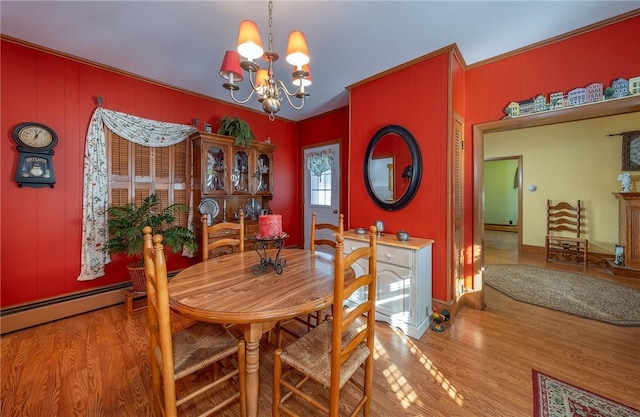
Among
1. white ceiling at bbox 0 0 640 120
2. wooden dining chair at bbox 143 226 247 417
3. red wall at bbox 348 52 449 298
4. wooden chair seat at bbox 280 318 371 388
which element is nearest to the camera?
wooden dining chair at bbox 143 226 247 417

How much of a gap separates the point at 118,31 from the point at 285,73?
153 centimetres

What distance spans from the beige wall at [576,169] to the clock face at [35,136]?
23.4 ft

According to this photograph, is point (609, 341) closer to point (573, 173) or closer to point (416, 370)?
point (416, 370)

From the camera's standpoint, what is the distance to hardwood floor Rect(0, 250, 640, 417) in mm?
1513

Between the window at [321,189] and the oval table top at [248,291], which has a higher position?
the window at [321,189]

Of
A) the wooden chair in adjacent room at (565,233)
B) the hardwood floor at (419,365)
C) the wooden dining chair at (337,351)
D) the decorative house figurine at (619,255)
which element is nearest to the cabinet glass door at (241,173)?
the hardwood floor at (419,365)

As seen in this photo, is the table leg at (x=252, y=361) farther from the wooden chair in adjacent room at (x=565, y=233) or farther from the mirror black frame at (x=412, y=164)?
the wooden chair in adjacent room at (x=565, y=233)

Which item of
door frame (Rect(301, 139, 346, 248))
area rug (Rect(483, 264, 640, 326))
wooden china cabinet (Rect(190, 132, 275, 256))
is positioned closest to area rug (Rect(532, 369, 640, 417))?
area rug (Rect(483, 264, 640, 326))

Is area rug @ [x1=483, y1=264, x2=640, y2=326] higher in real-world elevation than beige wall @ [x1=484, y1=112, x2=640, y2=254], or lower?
lower

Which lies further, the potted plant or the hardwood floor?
the potted plant

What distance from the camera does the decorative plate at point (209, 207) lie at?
134 inches

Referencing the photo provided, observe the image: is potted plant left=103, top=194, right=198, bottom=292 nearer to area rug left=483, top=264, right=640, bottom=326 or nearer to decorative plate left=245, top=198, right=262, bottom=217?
decorative plate left=245, top=198, right=262, bottom=217

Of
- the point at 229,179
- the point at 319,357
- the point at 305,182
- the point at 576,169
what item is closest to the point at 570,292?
the point at 576,169

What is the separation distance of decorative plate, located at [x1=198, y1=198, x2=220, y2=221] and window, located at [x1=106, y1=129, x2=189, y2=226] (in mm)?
231
